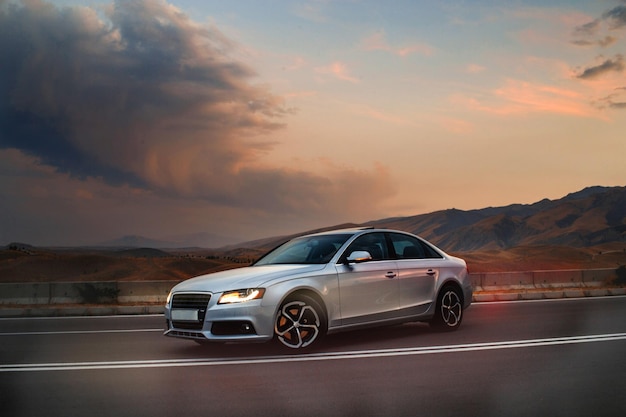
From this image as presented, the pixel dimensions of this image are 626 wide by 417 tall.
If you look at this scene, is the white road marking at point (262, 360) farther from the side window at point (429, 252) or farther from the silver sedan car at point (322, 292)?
the side window at point (429, 252)

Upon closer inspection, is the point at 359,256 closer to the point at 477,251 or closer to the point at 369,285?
the point at 369,285

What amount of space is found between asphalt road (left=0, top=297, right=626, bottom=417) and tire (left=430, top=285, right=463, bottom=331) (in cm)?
22

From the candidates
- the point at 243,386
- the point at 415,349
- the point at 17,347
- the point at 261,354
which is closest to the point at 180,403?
the point at 243,386

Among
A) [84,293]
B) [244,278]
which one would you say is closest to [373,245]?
[244,278]

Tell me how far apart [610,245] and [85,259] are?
62.0m

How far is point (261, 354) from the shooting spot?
10781 millimetres

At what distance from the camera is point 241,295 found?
1047 centimetres

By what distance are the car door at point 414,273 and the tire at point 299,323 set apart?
1.75 metres

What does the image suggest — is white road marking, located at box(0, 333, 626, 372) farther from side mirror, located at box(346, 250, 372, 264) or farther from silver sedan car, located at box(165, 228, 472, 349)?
side mirror, located at box(346, 250, 372, 264)

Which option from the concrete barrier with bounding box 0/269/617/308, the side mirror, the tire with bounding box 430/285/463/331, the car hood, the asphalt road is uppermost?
the side mirror

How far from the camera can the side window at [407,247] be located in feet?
41.5

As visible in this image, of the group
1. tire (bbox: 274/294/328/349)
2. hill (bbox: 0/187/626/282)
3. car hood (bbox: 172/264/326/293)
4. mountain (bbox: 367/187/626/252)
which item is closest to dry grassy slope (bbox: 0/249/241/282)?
hill (bbox: 0/187/626/282)

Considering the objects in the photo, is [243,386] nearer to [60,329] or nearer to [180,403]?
[180,403]

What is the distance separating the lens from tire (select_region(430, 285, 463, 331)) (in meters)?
12.9
